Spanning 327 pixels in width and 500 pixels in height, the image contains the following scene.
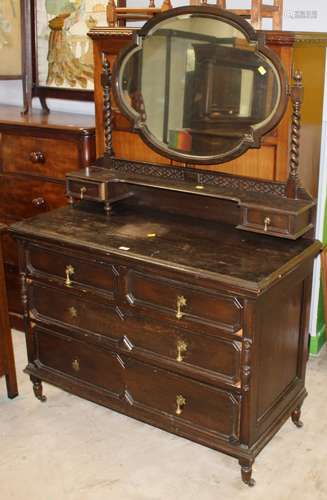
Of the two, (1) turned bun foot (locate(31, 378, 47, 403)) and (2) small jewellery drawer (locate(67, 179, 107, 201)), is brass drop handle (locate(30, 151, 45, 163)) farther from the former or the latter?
(1) turned bun foot (locate(31, 378, 47, 403))

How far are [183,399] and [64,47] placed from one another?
6.85ft

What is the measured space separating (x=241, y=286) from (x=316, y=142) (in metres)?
1.05

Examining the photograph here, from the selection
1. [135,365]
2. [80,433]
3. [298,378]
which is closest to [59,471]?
[80,433]

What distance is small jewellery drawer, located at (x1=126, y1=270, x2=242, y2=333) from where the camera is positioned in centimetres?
226

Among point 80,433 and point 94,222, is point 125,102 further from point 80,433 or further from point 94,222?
point 80,433

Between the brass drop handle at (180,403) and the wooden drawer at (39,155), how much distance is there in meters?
1.26

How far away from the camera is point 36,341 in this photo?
2.92 meters

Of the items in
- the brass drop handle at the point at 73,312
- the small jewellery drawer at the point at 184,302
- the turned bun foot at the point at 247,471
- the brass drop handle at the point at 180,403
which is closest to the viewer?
the small jewellery drawer at the point at 184,302

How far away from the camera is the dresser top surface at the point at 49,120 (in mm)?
3148

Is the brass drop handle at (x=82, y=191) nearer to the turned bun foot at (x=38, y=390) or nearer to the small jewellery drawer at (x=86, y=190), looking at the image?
the small jewellery drawer at (x=86, y=190)

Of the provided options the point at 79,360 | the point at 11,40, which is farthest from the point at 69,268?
the point at 11,40

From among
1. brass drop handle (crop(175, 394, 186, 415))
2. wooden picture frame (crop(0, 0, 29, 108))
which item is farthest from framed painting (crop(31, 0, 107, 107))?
brass drop handle (crop(175, 394, 186, 415))

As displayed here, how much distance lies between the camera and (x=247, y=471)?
2.41 metres

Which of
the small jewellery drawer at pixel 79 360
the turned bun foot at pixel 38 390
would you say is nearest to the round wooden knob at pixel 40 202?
the small jewellery drawer at pixel 79 360
